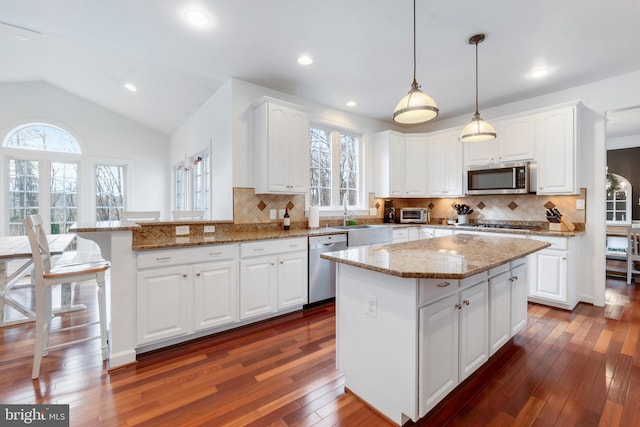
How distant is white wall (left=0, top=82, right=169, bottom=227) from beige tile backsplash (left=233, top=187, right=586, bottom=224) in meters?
3.70

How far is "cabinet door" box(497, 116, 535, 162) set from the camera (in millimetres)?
3662

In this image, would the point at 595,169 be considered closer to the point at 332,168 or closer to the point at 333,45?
the point at 332,168

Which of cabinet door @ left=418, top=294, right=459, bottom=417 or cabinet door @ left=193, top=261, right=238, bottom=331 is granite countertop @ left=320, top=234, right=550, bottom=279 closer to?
cabinet door @ left=418, top=294, right=459, bottom=417

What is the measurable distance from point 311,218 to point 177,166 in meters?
3.56

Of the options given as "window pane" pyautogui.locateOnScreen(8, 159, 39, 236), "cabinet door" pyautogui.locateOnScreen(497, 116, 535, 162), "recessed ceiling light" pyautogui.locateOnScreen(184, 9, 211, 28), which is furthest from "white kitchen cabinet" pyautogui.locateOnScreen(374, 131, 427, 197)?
"window pane" pyautogui.locateOnScreen(8, 159, 39, 236)

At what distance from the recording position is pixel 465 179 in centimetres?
433

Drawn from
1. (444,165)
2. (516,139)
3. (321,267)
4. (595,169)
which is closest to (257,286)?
(321,267)

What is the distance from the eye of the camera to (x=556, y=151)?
347 centimetres

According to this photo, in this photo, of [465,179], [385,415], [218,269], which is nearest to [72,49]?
[218,269]

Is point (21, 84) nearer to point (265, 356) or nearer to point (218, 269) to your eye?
point (218, 269)

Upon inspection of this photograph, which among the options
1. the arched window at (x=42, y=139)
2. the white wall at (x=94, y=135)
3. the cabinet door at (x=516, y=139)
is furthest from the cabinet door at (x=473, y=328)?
the arched window at (x=42, y=139)

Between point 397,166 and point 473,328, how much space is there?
3.30 meters

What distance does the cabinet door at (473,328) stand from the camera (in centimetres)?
175

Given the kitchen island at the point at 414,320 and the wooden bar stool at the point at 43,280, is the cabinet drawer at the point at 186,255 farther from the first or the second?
the kitchen island at the point at 414,320
